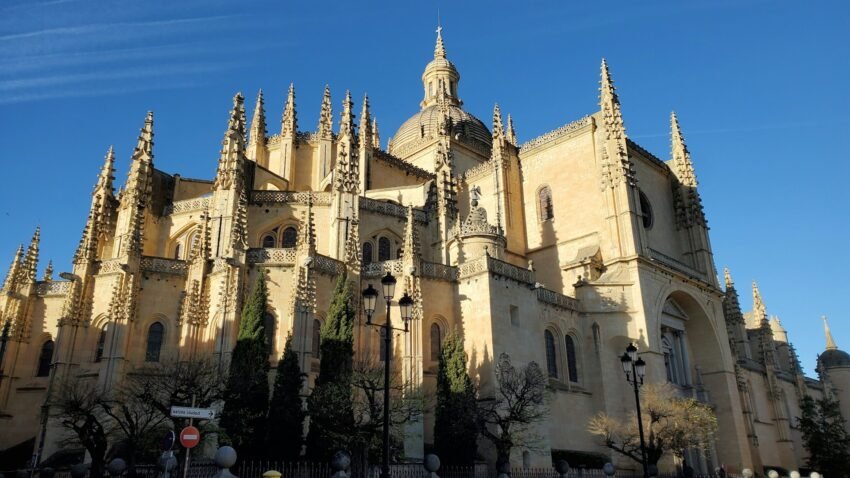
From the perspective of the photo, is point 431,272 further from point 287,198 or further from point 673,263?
point 673,263

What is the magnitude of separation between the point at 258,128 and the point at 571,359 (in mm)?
23769

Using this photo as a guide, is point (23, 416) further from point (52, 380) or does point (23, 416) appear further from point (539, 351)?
point (539, 351)

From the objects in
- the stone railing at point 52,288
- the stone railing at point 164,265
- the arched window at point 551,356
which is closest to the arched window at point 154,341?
the stone railing at point 164,265

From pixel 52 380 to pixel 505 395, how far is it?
58.7 feet

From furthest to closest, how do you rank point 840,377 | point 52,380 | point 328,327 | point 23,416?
point 840,377
point 23,416
point 52,380
point 328,327

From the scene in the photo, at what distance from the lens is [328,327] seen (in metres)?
25.6

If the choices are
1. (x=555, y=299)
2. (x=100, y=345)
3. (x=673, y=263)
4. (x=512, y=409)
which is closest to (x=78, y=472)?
(x=100, y=345)

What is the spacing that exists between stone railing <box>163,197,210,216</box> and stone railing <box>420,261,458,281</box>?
11.5 meters

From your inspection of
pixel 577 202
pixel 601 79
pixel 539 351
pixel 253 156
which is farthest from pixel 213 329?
pixel 601 79

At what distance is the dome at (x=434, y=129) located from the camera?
2057 inches

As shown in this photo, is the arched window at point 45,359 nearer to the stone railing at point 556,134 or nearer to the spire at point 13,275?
the spire at point 13,275

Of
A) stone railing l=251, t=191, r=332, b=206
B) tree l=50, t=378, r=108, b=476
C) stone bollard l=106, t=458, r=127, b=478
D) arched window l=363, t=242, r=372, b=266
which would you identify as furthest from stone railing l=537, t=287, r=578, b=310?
stone bollard l=106, t=458, r=127, b=478

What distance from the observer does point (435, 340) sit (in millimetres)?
30281

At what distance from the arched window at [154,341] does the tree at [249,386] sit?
4.83m
